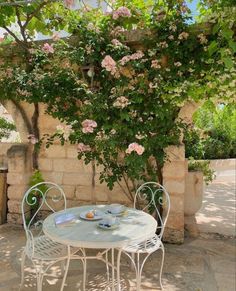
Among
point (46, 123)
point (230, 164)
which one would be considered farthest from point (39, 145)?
point (230, 164)

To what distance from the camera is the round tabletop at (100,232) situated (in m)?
2.22

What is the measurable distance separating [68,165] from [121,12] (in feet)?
6.95

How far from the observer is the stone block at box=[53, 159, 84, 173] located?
458 centimetres

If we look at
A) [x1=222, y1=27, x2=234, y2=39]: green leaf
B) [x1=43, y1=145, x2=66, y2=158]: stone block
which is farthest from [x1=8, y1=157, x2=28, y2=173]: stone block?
[x1=222, y1=27, x2=234, y2=39]: green leaf

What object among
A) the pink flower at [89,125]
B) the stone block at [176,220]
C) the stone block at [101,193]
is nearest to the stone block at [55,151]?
the stone block at [101,193]

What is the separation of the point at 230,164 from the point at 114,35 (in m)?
5.85

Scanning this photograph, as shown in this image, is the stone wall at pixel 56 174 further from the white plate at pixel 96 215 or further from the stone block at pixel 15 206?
the white plate at pixel 96 215

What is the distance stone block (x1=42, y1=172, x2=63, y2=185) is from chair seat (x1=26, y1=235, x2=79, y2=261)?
1735 mm

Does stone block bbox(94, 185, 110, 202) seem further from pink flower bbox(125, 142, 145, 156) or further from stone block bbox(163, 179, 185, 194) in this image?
pink flower bbox(125, 142, 145, 156)

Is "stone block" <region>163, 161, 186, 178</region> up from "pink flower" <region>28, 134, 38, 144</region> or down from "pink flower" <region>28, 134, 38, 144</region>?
down

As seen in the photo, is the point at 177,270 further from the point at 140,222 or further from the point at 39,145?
the point at 39,145

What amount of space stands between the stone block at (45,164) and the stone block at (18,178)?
0.23m

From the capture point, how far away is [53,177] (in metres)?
4.71

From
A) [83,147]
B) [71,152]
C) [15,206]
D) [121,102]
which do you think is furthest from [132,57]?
[15,206]
